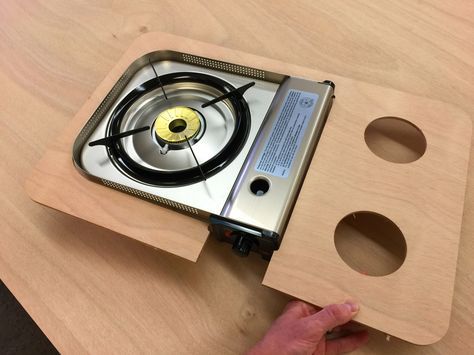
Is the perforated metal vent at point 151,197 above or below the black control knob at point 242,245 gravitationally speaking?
above

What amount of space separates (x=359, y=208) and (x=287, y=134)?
0.49ft

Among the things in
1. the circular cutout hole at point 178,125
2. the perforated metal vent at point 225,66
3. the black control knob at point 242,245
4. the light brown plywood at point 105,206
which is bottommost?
the black control knob at point 242,245

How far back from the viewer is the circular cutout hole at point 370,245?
1.84ft

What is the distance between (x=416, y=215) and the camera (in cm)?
51

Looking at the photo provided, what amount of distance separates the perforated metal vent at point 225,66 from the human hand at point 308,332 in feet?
1.23

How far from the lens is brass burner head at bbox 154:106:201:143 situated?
61 cm

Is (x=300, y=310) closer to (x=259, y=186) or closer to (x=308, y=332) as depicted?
(x=308, y=332)

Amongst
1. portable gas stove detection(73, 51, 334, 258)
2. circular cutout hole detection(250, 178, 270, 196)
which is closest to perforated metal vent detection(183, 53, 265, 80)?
portable gas stove detection(73, 51, 334, 258)

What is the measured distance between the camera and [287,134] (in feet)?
1.91

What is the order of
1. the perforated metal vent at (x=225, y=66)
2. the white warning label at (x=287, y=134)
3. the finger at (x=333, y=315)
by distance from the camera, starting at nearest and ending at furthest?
1. the finger at (x=333, y=315)
2. the white warning label at (x=287, y=134)
3. the perforated metal vent at (x=225, y=66)

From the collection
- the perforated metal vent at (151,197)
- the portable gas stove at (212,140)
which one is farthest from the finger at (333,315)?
the perforated metal vent at (151,197)

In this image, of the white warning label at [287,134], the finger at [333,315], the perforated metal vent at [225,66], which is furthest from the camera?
the perforated metal vent at [225,66]

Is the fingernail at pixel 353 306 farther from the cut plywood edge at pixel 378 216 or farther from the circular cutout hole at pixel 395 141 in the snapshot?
the circular cutout hole at pixel 395 141

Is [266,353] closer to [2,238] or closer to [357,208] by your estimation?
[357,208]
